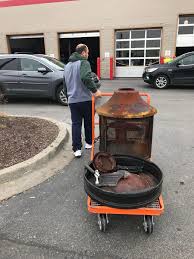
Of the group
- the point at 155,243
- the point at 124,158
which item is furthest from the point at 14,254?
the point at 124,158

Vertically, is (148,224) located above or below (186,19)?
below

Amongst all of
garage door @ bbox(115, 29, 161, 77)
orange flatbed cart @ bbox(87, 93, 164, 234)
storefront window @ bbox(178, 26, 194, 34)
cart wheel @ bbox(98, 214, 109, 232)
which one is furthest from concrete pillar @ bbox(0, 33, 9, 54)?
cart wheel @ bbox(98, 214, 109, 232)

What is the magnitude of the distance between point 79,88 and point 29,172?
1523 millimetres

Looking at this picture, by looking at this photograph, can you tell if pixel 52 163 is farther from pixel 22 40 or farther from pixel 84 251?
pixel 22 40

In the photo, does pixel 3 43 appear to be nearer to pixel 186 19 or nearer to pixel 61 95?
pixel 186 19

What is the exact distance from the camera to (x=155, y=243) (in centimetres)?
273

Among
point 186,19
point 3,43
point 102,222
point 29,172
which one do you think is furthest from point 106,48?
point 102,222

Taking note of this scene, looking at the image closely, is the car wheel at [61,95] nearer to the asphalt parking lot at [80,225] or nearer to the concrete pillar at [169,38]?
the asphalt parking lot at [80,225]

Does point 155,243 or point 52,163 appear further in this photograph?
point 52,163

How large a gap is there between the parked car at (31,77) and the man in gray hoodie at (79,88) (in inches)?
179

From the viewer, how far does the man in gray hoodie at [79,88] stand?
4.21 meters

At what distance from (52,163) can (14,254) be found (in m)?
1.97

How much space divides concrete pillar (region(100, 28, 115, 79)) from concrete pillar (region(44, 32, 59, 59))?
9.91ft

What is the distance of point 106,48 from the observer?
17.2m
